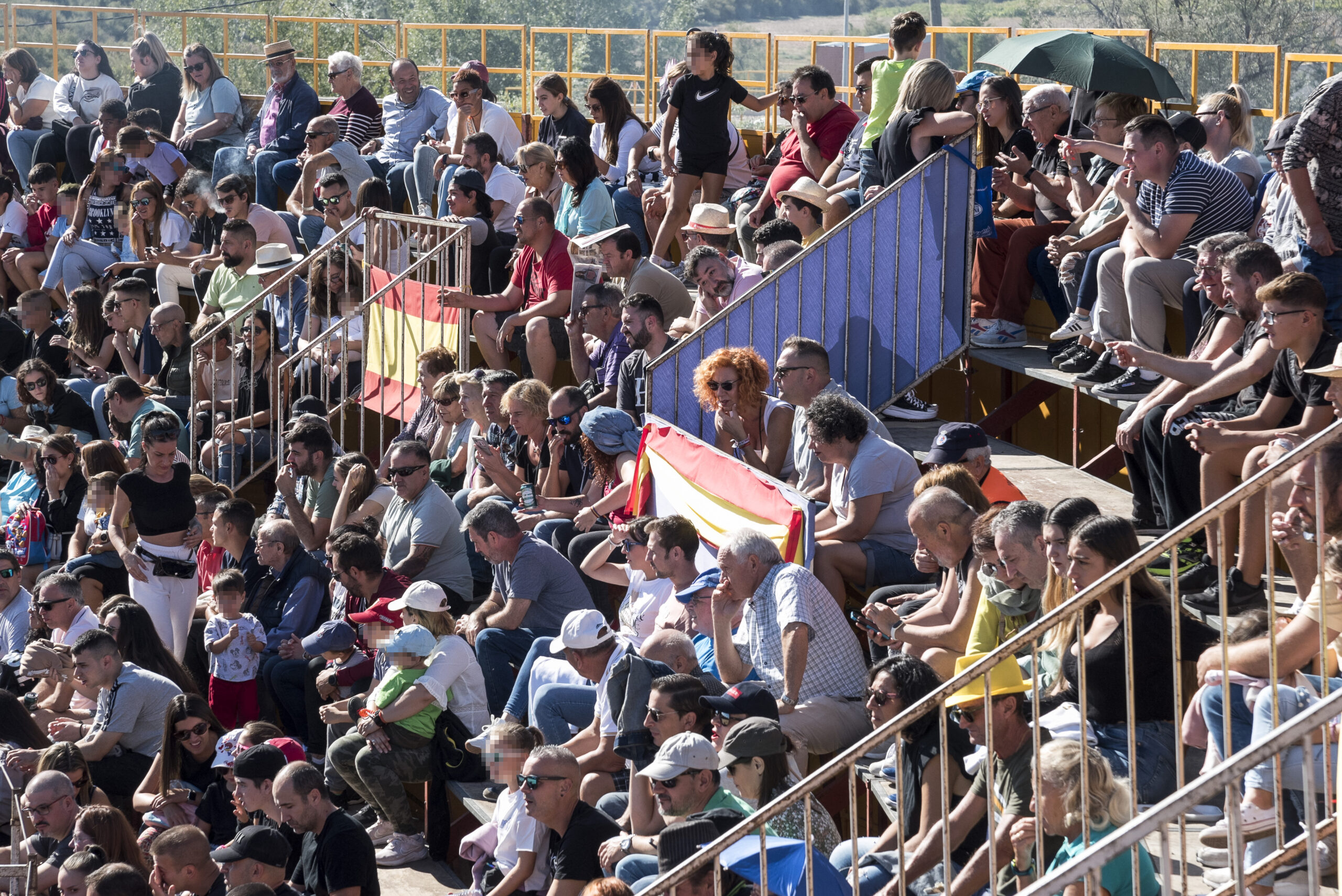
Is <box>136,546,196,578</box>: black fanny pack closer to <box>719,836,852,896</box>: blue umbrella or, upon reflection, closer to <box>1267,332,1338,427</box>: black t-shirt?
<box>719,836,852,896</box>: blue umbrella

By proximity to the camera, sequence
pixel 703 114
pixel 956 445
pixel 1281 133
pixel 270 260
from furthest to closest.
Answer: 1. pixel 270 260
2. pixel 703 114
3. pixel 1281 133
4. pixel 956 445

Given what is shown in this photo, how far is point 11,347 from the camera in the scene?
1414cm

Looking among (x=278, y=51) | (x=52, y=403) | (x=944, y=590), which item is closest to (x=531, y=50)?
(x=278, y=51)

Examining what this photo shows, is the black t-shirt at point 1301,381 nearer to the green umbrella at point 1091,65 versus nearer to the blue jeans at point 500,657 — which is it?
the blue jeans at point 500,657

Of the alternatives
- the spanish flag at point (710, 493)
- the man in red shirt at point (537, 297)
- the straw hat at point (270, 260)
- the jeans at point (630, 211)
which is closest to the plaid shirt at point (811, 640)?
the spanish flag at point (710, 493)

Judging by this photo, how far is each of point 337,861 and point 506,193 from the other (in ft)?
21.8

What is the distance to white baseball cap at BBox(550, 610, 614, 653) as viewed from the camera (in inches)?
284

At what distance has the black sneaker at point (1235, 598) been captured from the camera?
6.04 m

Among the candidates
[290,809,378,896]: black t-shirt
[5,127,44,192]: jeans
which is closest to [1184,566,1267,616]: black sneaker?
[290,809,378,896]: black t-shirt

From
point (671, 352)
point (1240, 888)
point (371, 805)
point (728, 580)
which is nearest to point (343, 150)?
point (671, 352)

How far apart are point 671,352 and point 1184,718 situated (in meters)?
4.20

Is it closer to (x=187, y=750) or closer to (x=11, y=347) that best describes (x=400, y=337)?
(x=187, y=750)

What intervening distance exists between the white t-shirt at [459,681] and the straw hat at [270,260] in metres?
5.29

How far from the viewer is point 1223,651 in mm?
4703
